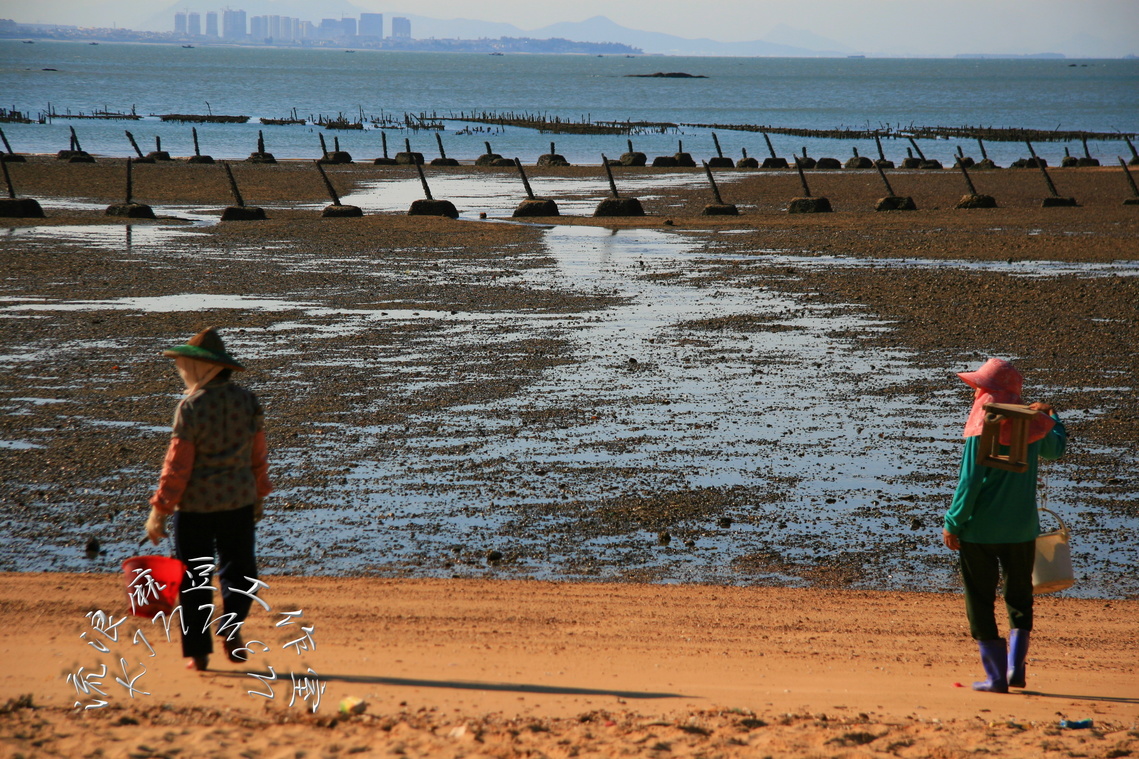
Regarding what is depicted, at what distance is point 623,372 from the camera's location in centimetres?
1223

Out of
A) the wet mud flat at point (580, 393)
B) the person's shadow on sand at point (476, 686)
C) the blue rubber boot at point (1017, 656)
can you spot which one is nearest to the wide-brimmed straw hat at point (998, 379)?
the blue rubber boot at point (1017, 656)

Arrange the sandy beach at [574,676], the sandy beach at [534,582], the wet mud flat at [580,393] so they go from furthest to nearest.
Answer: the wet mud flat at [580,393] < the sandy beach at [534,582] < the sandy beach at [574,676]

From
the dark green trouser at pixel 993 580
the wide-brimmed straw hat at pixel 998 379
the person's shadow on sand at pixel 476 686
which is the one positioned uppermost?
the wide-brimmed straw hat at pixel 998 379

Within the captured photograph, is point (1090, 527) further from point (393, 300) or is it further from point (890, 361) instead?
point (393, 300)

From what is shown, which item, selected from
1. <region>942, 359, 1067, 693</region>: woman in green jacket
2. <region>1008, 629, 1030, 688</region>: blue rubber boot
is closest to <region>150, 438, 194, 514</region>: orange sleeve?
<region>942, 359, 1067, 693</region>: woman in green jacket

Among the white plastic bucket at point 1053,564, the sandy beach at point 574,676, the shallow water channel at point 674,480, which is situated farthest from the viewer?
the shallow water channel at point 674,480

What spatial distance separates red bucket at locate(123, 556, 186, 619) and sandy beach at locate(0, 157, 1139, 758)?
0.91 ft

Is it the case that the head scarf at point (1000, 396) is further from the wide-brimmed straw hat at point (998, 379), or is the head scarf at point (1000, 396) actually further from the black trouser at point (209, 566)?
the black trouser at point (209, 566)

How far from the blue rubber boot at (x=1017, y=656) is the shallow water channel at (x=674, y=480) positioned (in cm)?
168

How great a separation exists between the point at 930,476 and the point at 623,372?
162 inches

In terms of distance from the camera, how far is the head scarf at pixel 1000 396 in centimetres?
496

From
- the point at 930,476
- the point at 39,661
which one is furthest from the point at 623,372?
the point at 39,661

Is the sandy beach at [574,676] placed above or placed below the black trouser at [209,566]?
below

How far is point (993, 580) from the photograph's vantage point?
5133mm
